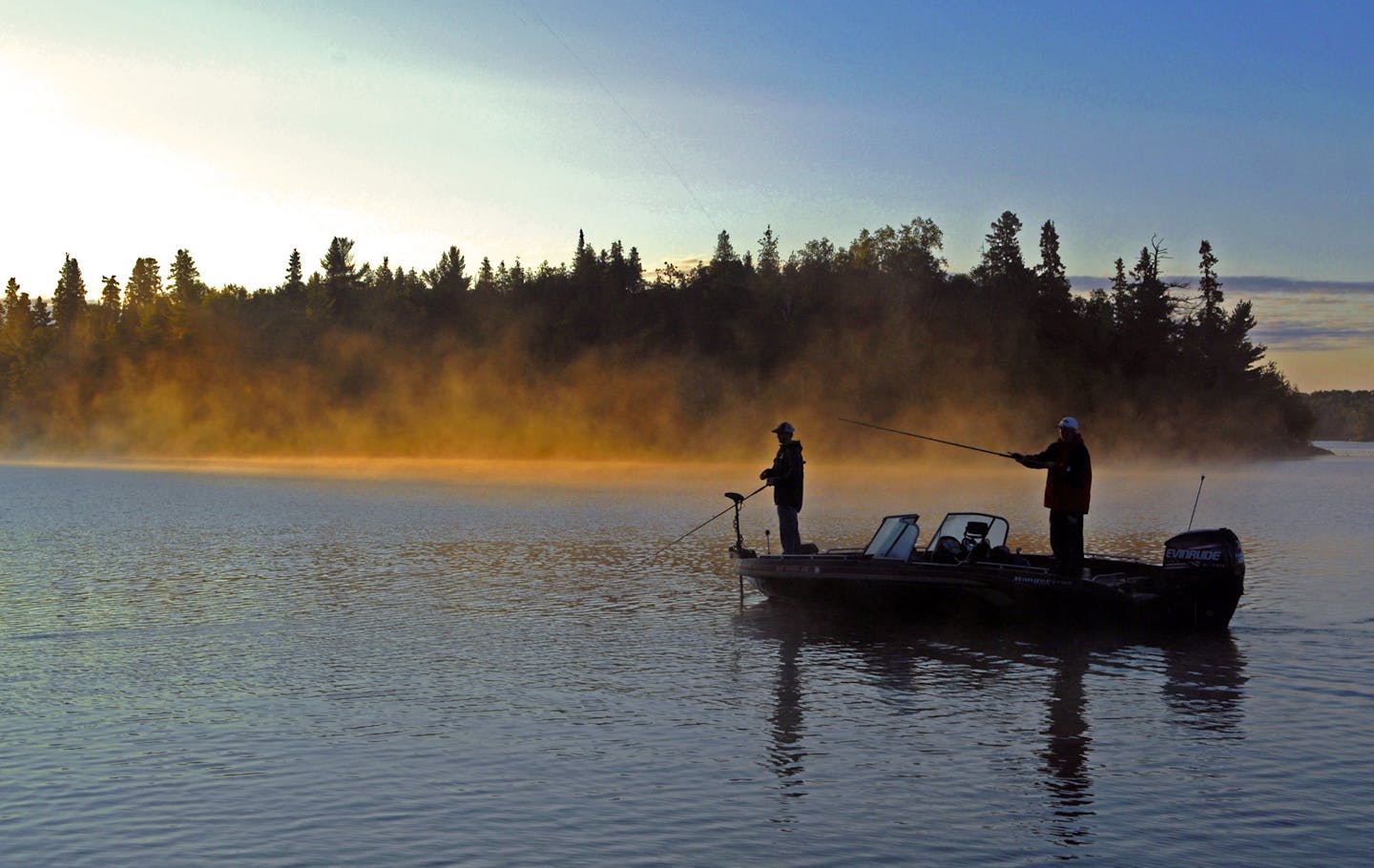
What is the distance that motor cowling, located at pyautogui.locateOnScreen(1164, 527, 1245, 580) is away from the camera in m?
16.7

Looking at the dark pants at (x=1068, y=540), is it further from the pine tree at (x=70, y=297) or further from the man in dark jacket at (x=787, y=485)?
the pine tree at (x=70, y=297)

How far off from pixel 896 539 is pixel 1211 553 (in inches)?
157

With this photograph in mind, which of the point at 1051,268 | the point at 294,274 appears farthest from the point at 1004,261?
the point at 294,274

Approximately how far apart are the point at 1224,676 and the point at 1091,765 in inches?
180

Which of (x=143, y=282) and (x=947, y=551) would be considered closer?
(x=947, y=551)

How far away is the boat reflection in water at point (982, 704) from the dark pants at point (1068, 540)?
84 cm

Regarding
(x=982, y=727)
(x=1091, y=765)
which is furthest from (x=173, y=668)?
(x=1091, y=765)

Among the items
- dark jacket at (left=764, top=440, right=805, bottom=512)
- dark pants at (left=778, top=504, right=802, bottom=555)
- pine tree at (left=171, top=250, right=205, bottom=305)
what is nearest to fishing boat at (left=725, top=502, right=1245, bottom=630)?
dark pants at (left=778, top=504, right=802, bottom=555)

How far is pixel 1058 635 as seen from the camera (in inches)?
639

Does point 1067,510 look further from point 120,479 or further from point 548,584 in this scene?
point 120,479

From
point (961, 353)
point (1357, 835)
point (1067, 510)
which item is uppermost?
point (961, 353)

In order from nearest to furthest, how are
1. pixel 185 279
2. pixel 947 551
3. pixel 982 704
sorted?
pixel 982 704
pixel 947 551
pixel 185 279

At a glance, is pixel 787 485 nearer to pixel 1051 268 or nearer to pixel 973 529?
pixel 973 529

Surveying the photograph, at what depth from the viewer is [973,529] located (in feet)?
58.2
